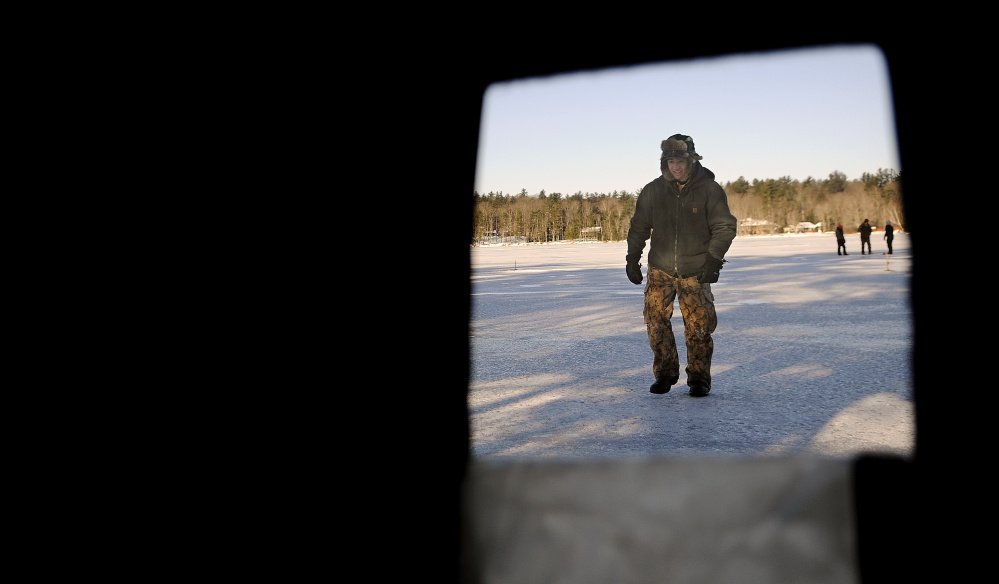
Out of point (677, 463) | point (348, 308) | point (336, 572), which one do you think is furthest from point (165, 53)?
point (677, 463)

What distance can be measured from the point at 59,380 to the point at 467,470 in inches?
38.6

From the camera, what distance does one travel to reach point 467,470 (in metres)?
1.89

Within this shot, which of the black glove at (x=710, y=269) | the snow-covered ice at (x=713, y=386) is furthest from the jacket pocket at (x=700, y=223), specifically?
the snow-covered ice at (x=713, y=386)

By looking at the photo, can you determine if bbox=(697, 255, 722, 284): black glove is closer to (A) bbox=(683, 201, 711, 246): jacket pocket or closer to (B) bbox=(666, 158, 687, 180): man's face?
(A) bbox=(683, 201, 711, 246): jacket pocket

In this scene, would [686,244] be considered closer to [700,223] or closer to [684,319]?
[700,223]

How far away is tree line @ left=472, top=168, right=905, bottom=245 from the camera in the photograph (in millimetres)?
92688

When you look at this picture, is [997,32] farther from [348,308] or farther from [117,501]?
[117,501]

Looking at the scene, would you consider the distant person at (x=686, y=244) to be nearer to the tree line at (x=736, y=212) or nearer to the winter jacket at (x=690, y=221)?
the winter jacket at (x=690, y=221)

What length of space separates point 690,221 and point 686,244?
152mm

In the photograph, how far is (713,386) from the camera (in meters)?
4.93

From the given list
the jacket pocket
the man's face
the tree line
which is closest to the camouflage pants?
the jacket pocket

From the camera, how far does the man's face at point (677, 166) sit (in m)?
4.43

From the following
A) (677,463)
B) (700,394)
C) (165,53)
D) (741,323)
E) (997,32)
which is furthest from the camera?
(741,323)

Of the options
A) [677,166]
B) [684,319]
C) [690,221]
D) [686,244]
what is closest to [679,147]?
[677,166]
